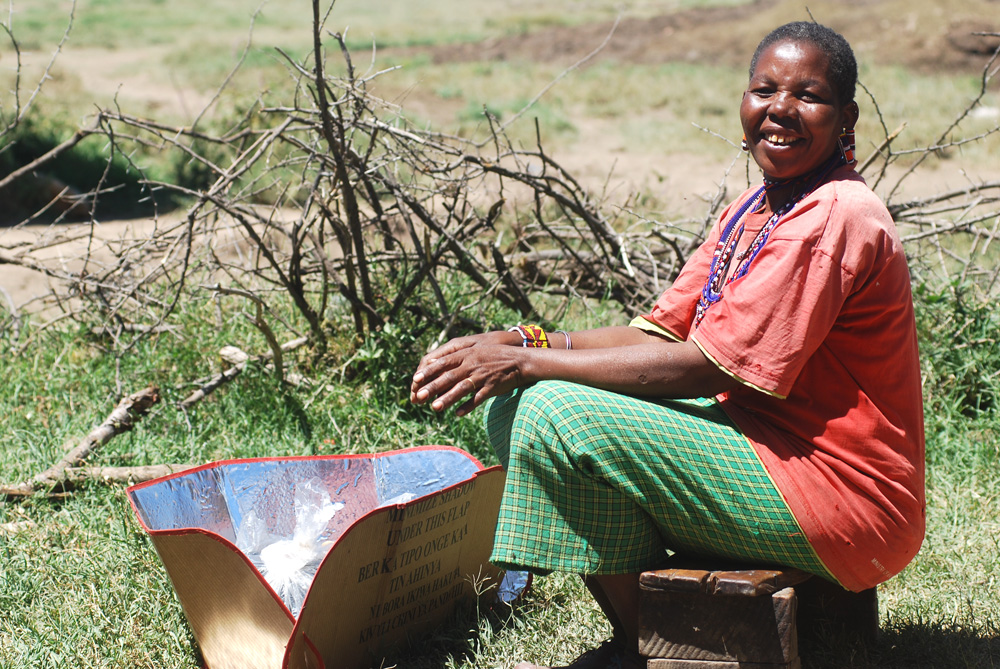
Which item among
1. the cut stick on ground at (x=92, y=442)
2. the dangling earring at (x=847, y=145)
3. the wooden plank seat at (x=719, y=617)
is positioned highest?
the dangling earring at (x=847, y=145)

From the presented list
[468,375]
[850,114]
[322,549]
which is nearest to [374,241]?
[322,549]

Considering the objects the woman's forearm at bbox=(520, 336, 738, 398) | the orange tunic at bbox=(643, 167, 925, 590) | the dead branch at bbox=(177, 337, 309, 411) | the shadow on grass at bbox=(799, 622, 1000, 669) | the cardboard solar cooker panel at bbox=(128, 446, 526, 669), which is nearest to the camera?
the orange tunic at bbox=(643, 167, 925, 590)

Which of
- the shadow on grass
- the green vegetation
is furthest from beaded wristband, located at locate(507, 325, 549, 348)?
the shadow on grass

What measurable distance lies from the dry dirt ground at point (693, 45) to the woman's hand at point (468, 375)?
7790mm

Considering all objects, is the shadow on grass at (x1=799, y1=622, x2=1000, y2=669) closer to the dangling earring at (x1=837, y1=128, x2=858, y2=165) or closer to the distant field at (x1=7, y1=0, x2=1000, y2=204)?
the dangling earring at (x1=837, y1=128, x2=858, y2=165)

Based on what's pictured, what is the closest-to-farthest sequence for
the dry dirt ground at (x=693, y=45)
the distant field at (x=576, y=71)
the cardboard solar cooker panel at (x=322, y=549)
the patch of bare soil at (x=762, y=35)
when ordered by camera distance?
the cardboard solar cooker panel at (x=322, y=549), the distant field at (x=576, y=71), the dry dirt ground at (x=693, y=45), the patch of bare soil at (x=762, y=35)

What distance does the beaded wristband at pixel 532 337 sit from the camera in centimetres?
223

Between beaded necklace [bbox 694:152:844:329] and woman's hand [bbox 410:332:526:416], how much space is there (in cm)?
42

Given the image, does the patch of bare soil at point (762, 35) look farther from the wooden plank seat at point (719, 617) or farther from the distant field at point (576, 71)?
the wooden plank seat at point (719, 617)

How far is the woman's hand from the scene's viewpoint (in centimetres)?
196

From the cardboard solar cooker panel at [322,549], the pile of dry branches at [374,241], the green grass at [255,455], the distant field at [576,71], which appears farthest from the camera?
the distant field at [576,71]

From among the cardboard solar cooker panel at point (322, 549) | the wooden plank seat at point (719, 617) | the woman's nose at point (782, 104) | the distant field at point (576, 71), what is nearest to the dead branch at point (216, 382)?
the cardboard solar cooker panel at point (322, 549)

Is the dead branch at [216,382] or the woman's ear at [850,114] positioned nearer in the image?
the woman's ear at [850,114]

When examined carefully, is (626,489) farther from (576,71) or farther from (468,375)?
(576,71)
